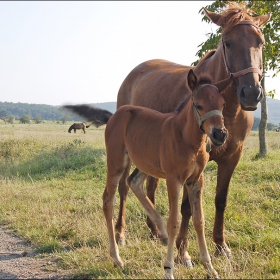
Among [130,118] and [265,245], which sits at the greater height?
[130,118]

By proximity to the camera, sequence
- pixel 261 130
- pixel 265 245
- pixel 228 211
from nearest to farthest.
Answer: pixel 265 245 < pixel 228 211 < pixel 261 130

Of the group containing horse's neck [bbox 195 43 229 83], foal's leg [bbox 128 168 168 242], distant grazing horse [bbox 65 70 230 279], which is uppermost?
→ horse's neck [bbox 195 43 229 83]

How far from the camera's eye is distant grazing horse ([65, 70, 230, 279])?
3.13 meters

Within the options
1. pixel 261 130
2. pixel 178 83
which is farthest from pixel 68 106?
pixel 261 130

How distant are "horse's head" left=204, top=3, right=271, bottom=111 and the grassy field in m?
1.62

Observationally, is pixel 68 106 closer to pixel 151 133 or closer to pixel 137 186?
pixel 137 186

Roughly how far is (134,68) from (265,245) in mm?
4398

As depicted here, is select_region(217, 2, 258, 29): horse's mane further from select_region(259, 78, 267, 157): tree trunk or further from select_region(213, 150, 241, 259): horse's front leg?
select_region(259, 78, 267, 157): tree trunk

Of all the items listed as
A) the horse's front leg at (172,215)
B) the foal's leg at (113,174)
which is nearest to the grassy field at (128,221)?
the horse's front leg at (172,215)

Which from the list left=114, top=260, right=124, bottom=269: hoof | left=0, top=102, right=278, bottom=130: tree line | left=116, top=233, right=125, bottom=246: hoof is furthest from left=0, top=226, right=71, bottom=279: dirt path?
left=0, top=102, right=278, bottom=130: tree line

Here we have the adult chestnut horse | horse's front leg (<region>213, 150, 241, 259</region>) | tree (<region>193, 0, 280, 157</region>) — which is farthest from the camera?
tree (<region>193, 0, 280, 157</region>)

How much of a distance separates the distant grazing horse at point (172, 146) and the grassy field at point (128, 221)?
312 millimetres

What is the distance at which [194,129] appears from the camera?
336 cm

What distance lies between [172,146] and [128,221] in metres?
2.69
